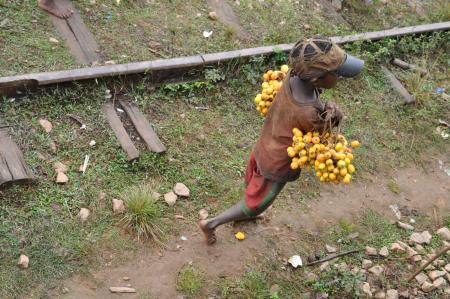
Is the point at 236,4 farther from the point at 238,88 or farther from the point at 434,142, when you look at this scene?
the point at 434,142

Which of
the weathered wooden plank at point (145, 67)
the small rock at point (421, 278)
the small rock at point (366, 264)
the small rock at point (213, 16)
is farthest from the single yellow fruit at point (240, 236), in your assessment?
the small rock at point (213, 16)

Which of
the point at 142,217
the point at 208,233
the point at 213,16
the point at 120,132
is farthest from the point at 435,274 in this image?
the point at 213,16

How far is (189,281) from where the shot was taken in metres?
3.88

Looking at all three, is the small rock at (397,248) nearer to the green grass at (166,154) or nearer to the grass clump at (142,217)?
the green grass at (166,154)

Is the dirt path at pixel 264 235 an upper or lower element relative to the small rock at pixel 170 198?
lower

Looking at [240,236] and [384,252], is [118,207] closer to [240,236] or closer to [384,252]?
[240,236]

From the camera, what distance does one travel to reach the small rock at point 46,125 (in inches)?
179

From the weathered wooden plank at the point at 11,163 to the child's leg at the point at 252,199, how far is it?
1390mm

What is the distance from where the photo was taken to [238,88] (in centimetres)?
549

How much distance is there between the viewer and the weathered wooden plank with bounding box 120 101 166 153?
466 centimetres

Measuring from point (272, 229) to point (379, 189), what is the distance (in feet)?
4.14

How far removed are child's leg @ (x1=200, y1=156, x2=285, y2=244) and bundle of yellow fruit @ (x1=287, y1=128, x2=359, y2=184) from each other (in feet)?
1.60

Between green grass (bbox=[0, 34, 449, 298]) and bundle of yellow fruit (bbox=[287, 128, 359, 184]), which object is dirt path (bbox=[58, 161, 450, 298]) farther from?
bundle of yellow fruit (bbox=[287, 128, 359, 184])

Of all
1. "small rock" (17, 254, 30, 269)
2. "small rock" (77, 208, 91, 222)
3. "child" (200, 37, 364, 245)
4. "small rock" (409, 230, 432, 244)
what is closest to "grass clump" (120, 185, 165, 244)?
"small rock" (77, 208, 91, 222)
